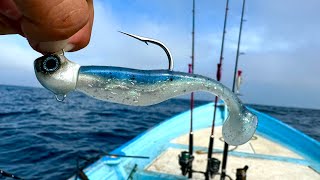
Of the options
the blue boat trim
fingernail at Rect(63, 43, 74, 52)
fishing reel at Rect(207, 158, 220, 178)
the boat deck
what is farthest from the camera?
the blue boat trim

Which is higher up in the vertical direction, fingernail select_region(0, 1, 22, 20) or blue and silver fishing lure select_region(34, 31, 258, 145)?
fingernail select_region(0, 1, 22, 20)

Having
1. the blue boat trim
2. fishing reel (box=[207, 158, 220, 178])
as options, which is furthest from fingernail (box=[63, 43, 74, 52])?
the blue boat trim

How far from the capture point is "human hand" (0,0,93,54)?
3.09 feet

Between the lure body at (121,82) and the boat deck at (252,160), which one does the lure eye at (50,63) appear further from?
the boat deck at (252,160)

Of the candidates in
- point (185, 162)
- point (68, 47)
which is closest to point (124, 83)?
point (68, 47)

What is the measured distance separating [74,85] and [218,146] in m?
7.80

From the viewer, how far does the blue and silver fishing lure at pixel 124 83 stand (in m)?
1.31

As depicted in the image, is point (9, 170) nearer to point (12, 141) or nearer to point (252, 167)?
point (12, 141)

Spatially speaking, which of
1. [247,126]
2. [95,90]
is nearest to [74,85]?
[95,90]

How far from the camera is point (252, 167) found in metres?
6.92

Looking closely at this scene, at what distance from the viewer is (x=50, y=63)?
130cm

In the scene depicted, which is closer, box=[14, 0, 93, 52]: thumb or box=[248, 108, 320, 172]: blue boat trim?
box=[14, 0, 93, 52]: thumb

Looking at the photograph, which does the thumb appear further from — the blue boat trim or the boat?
the blue boat trim

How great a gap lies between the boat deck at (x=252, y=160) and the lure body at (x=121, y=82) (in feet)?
16.1
